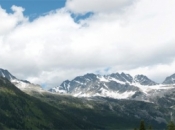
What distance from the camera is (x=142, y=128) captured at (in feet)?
260

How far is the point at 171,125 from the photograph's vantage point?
7906 centimetres

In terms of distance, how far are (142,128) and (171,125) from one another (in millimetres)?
6671
